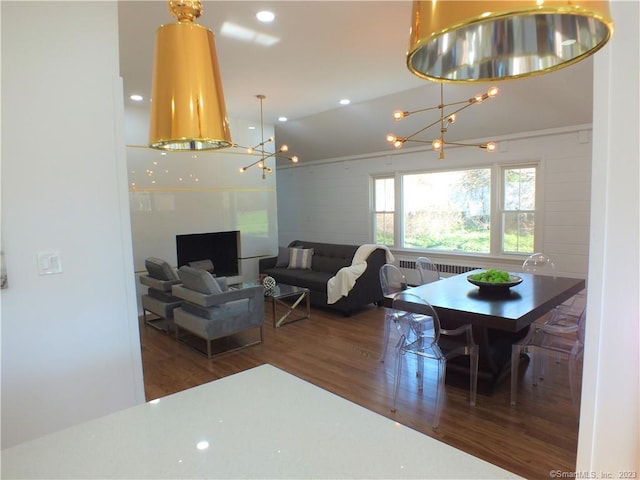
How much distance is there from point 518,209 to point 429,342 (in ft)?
11.6

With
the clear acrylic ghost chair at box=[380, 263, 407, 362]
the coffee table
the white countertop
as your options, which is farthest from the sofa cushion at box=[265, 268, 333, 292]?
the white countertop

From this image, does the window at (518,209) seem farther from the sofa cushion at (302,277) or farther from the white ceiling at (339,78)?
the sofa cushion at (302,277)

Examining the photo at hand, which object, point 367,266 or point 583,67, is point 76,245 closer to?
point 367,266

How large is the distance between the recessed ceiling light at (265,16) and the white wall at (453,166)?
13.2 ft

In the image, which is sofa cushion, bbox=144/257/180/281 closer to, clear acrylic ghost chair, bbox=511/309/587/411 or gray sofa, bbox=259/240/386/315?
gray sofa, bbox=259/240/386/315

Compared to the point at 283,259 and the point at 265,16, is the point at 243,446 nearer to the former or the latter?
the point at 265,16

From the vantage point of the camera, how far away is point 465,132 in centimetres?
579

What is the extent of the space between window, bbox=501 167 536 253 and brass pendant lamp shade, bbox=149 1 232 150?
5.49m

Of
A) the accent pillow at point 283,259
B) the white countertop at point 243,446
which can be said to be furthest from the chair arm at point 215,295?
the white countertop at point 243,446

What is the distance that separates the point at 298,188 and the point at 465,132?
415 centimetres

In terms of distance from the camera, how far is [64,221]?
196 centimetres

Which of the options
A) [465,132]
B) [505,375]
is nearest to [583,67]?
[465,132]

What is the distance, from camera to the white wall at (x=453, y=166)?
194 inches

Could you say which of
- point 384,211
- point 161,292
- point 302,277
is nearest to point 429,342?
point 302,277
